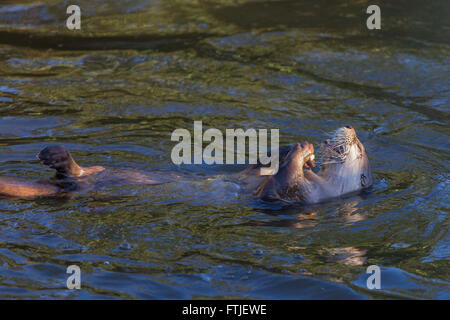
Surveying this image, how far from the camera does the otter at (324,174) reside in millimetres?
5145

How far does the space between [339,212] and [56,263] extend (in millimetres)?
2169

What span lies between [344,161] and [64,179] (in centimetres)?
221

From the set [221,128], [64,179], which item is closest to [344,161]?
[221,128]

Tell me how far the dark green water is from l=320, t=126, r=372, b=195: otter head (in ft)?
0.62

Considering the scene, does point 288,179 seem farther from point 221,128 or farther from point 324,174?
point 221,128

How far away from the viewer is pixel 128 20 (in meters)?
10.0

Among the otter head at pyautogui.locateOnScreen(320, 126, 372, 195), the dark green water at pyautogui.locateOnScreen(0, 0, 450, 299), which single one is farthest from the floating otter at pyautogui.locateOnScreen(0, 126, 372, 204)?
the dark green water at pyautogui.locateOnScreen(0, 0, 450, 299)

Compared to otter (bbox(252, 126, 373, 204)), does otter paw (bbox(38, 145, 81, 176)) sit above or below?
above

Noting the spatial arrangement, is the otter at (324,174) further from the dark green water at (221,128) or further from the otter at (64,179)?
the otter at (64,179)

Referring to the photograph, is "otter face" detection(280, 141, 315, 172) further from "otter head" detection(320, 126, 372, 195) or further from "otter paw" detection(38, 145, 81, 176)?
"otter paw" detection(38, 145, 81, 176)

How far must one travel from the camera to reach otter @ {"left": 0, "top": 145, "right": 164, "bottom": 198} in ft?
15.9

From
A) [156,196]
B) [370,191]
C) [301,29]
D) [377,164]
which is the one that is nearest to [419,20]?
[301,29]

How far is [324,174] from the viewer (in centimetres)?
554
